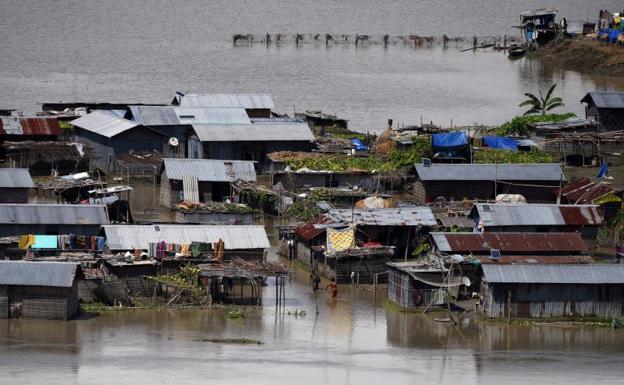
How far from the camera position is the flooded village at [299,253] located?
1220 inches

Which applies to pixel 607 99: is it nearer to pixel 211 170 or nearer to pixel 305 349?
pixel 211 170

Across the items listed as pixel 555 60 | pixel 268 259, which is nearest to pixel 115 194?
pixel 268 259

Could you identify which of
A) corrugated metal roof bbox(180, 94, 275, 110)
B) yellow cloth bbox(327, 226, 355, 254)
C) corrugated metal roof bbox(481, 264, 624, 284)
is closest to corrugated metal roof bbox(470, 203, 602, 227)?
yellow cloth bbox(327, 226, 355, 254)

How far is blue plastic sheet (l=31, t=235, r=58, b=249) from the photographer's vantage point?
117 ft

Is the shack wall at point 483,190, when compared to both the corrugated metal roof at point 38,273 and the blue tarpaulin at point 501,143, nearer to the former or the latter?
the blue tarpaulin at point 501,143

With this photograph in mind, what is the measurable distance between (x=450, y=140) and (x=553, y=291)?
573 inches

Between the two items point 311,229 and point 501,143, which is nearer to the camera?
point 311,229

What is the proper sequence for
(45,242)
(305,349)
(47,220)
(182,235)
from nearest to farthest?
(305,349) → (45,242) → (182,235) → (47,220)

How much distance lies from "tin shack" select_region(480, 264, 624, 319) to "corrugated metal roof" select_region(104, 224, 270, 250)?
243 inches

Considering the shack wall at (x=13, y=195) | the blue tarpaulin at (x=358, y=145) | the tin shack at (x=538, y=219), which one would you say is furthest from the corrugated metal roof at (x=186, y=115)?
the tin shack at (x=538, y=219)

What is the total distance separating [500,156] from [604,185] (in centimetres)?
628

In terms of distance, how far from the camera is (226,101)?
54.4 m

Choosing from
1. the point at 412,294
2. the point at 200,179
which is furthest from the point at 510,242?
the point at 200,179

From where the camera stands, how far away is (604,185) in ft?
139
